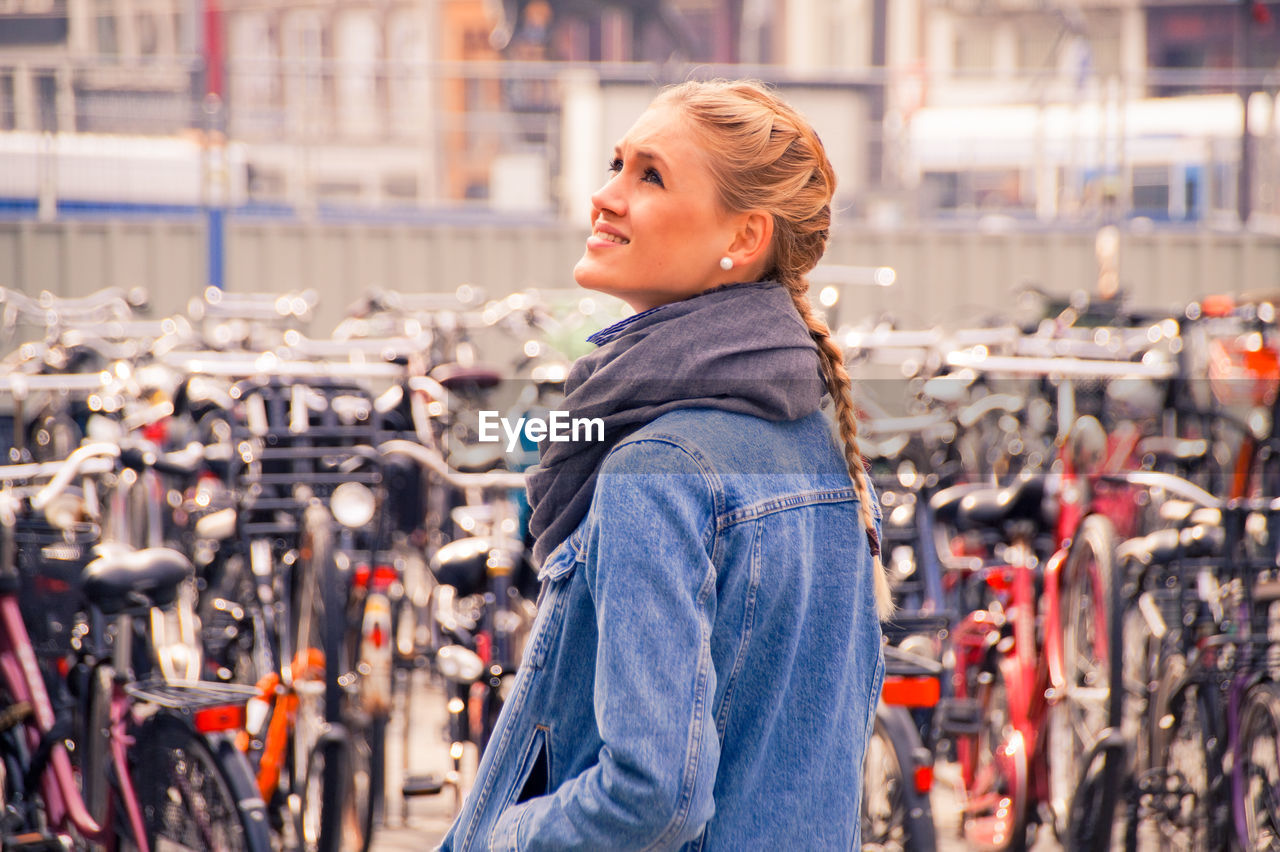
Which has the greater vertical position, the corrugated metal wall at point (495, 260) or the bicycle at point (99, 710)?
the corrugated metal wall at point (495, 260)

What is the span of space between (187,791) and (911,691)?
1.71m

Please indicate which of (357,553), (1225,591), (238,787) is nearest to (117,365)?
(357,553)

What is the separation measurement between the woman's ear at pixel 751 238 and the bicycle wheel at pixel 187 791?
2041 millimetres

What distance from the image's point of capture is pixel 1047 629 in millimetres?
4043

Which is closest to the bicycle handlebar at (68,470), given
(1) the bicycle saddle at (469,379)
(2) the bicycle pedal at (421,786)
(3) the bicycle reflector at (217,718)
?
(3) the bicycle reflector at (217,718)

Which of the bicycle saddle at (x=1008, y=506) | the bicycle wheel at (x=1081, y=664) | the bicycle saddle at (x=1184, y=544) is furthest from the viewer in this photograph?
the bicycle saddle at (x=1008, y=506)

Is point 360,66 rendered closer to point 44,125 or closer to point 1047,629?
point 44,125

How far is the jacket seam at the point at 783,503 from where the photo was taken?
4.50 feet

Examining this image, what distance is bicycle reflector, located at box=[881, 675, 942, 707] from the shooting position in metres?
3.39

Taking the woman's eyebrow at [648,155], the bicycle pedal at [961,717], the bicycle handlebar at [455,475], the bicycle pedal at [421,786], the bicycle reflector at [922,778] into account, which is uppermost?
the woman's eyebrow at [648,155]

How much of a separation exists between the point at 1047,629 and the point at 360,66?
8.99 metres

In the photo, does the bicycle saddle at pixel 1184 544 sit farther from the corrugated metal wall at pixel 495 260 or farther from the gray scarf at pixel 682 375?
the corrugated metal wall at pixel 495 260

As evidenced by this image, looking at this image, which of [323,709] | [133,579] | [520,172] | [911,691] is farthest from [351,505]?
[520,172]

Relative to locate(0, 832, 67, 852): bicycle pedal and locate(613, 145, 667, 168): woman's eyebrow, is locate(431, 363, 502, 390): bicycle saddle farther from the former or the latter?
locate(613, 145, 667, 168): woman's eyebrow
